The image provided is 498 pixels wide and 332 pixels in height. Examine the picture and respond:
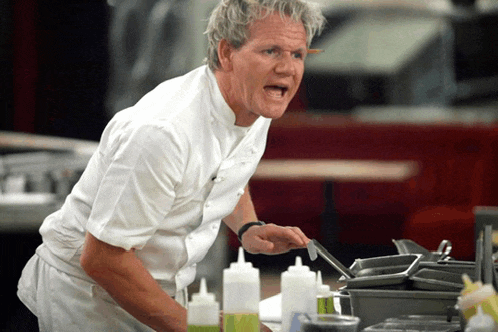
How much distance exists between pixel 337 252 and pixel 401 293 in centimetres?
380

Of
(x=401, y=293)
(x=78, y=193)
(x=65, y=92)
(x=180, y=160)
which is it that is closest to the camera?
(x=401, y=293)

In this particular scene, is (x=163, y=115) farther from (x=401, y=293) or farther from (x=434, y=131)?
(x=434, y=131)

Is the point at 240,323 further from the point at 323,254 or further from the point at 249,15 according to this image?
the point at 249,15

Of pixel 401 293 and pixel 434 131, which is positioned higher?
pixel 434 131

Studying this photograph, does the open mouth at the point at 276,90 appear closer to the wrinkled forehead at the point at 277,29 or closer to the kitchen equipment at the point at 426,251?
the wrinkled forehead at the point at 277,29

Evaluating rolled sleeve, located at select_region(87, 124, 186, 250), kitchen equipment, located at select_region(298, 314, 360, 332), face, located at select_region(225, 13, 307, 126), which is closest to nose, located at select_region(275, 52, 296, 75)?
face, located at select_region(225, 13, 307, 126)

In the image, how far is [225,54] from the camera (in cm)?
157

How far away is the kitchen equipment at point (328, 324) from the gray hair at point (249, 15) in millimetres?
680

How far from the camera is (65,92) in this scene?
15.7 ft

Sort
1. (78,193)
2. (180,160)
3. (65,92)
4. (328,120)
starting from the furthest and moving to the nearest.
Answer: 1. (328,120)
2. (65,92)
3. (78,193)
4. (180,160)

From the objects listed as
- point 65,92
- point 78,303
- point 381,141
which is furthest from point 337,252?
point 78,303

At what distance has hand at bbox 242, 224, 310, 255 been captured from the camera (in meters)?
1.42

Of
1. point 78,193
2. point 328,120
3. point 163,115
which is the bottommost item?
point 78,193

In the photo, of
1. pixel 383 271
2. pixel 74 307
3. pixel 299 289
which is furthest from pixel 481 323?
pixel 74 307
